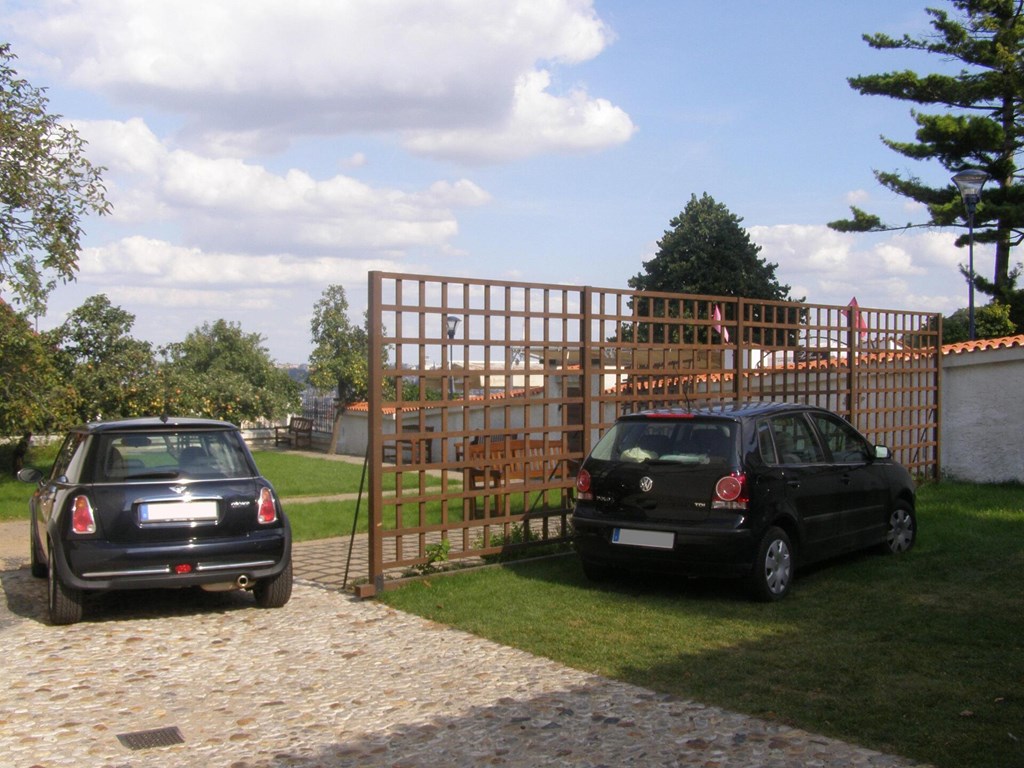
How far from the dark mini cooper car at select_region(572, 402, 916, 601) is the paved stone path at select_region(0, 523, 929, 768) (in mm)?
1796

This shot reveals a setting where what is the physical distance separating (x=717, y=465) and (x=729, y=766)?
12.2 ft

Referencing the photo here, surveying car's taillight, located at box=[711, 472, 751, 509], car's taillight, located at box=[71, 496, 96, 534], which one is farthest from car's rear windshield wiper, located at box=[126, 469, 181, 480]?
car's taillight, located at box=[711, 472, 751, 509]

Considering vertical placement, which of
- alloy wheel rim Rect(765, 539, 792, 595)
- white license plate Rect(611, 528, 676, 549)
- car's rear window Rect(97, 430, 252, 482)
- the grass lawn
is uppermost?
car's rear window Rect(97, 430, 252, 482)

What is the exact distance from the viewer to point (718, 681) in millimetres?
6113

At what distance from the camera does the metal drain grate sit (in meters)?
5.19

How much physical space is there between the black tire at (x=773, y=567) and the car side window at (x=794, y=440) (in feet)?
2.27

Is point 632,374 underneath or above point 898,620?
above

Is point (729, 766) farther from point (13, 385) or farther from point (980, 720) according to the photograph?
point (13, 385)

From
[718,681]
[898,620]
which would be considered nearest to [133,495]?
[718,681]

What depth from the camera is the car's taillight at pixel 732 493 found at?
810cm

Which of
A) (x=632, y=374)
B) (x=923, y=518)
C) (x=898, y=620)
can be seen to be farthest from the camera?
(x=923, y=518)

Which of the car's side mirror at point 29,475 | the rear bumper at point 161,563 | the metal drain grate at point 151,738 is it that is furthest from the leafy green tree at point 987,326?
the metal drain grate at point 151,738

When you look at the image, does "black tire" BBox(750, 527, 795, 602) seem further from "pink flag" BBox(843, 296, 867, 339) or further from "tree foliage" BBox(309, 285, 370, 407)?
"tree foliage" BBox(309, 285, 370, 407)

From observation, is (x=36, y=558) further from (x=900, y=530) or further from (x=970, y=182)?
(x=970, y=182)
